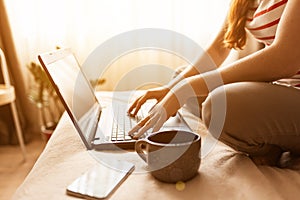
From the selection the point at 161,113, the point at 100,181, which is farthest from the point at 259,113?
the point at 100,181

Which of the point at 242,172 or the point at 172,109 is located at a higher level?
the point at 172,109

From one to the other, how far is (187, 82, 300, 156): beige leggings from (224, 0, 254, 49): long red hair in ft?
1.38

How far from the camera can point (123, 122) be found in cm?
102

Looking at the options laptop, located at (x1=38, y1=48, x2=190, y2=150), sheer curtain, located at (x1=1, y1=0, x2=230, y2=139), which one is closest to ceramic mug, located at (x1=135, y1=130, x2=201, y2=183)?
laptop, located at (x1=38, y1=48, x2=190, y2=150)

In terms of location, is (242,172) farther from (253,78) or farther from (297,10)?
(297,10)

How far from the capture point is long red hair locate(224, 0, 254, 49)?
43.0 inches

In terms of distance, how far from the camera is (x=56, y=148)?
0.90 meters

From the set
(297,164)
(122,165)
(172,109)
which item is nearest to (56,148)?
(122,165)

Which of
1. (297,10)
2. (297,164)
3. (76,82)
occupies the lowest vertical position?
(297,164)

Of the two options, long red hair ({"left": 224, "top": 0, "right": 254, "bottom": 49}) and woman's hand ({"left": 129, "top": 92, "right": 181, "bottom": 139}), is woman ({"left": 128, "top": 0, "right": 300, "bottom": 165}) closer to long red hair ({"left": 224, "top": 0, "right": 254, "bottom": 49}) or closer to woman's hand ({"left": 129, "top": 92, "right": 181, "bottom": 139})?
woman's hand ({"left": 129, "top": 92, "right": 181, "bottom": 139})

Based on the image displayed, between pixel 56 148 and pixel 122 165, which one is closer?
pixel 122 165

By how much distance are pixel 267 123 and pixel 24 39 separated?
184cm

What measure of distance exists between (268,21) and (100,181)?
617 millimetres

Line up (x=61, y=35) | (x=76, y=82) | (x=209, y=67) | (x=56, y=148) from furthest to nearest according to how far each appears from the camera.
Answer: (x=61, y=35)
(x=209, y=67)
(x=76, y=82)
(x=56, y=148)
